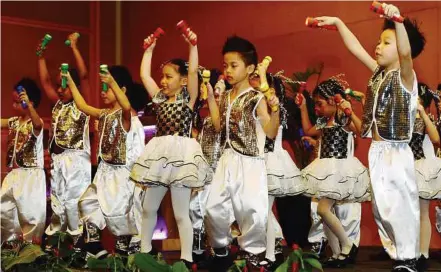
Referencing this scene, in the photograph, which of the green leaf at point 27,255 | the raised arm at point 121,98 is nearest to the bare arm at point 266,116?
the raised arm at point 121,98

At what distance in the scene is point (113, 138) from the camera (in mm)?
5156

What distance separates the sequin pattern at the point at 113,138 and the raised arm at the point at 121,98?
6 centimetres

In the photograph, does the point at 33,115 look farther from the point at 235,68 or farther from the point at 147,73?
the point at 235,68

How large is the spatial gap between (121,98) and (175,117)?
1.53ft

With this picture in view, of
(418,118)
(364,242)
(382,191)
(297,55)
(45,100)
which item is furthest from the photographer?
(45,100)

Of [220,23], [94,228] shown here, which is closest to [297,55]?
[220,23]

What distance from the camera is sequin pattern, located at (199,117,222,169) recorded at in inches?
208

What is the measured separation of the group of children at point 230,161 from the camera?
3932 mm

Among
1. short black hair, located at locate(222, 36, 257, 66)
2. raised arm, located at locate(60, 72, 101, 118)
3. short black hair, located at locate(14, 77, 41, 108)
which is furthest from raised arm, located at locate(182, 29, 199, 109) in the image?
short black hair, located at locate(14, 77, 41, 108)

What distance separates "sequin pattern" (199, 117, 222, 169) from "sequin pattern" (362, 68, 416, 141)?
1.54m

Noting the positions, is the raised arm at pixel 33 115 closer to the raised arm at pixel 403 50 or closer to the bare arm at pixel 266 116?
the bare arm at pixel 266 116

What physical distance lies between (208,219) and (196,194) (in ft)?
3.51

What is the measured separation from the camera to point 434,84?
662cm

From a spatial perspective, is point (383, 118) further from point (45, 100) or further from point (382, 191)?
point (45, 100)
